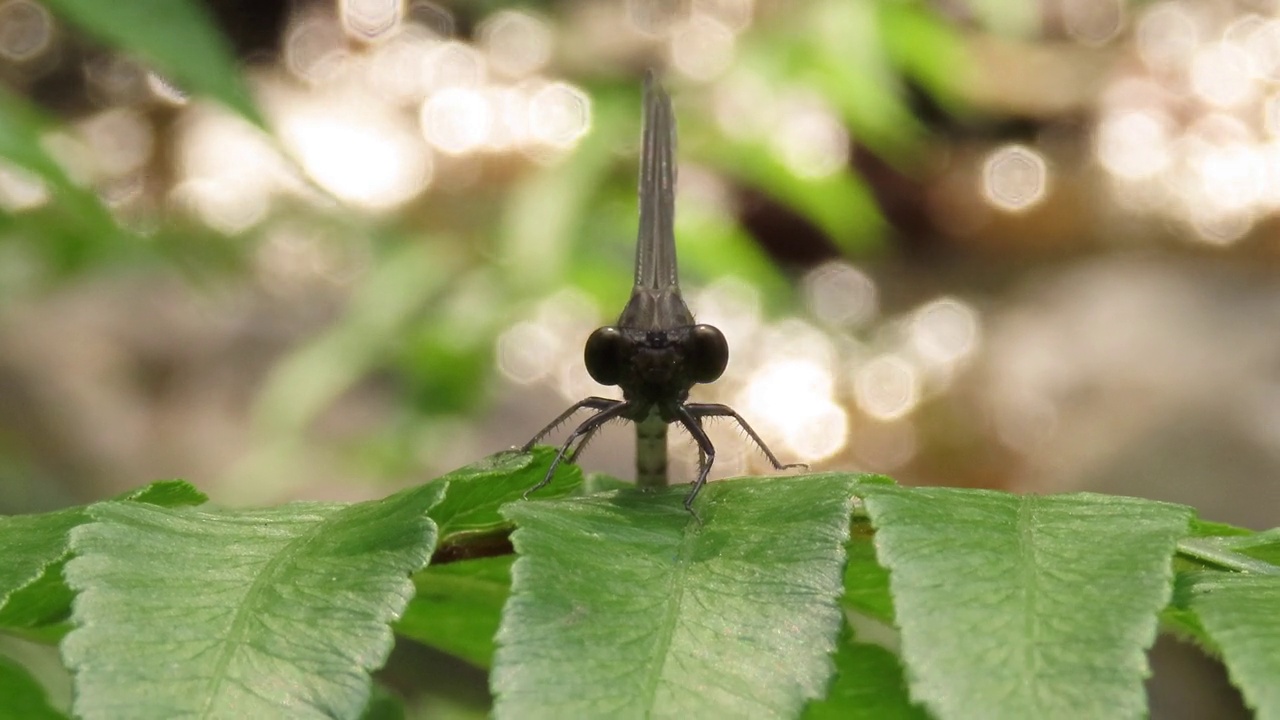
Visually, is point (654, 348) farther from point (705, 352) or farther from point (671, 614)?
point (671, 614)

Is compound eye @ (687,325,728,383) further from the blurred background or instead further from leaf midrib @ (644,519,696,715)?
the blurred background

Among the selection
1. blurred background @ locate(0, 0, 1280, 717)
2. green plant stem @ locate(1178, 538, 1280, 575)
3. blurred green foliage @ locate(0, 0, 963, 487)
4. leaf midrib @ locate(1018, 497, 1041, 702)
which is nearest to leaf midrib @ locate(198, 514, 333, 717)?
leaf midrib @ locate(1018, 497, 1041, 702)

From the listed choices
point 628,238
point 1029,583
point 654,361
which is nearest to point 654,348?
point 654,361

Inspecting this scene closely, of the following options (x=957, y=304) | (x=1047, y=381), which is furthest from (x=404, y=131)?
(x=1047, y=381)

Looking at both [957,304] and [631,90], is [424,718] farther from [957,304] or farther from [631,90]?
[957,304]

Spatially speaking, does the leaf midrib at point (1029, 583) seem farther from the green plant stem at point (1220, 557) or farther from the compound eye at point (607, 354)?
the compound eye at point (607, 354)

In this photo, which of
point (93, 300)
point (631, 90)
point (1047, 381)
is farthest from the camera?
point (93, 300)

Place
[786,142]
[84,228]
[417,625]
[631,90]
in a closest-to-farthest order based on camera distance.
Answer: [417,625], [84,228], [631,90], [786,142]
